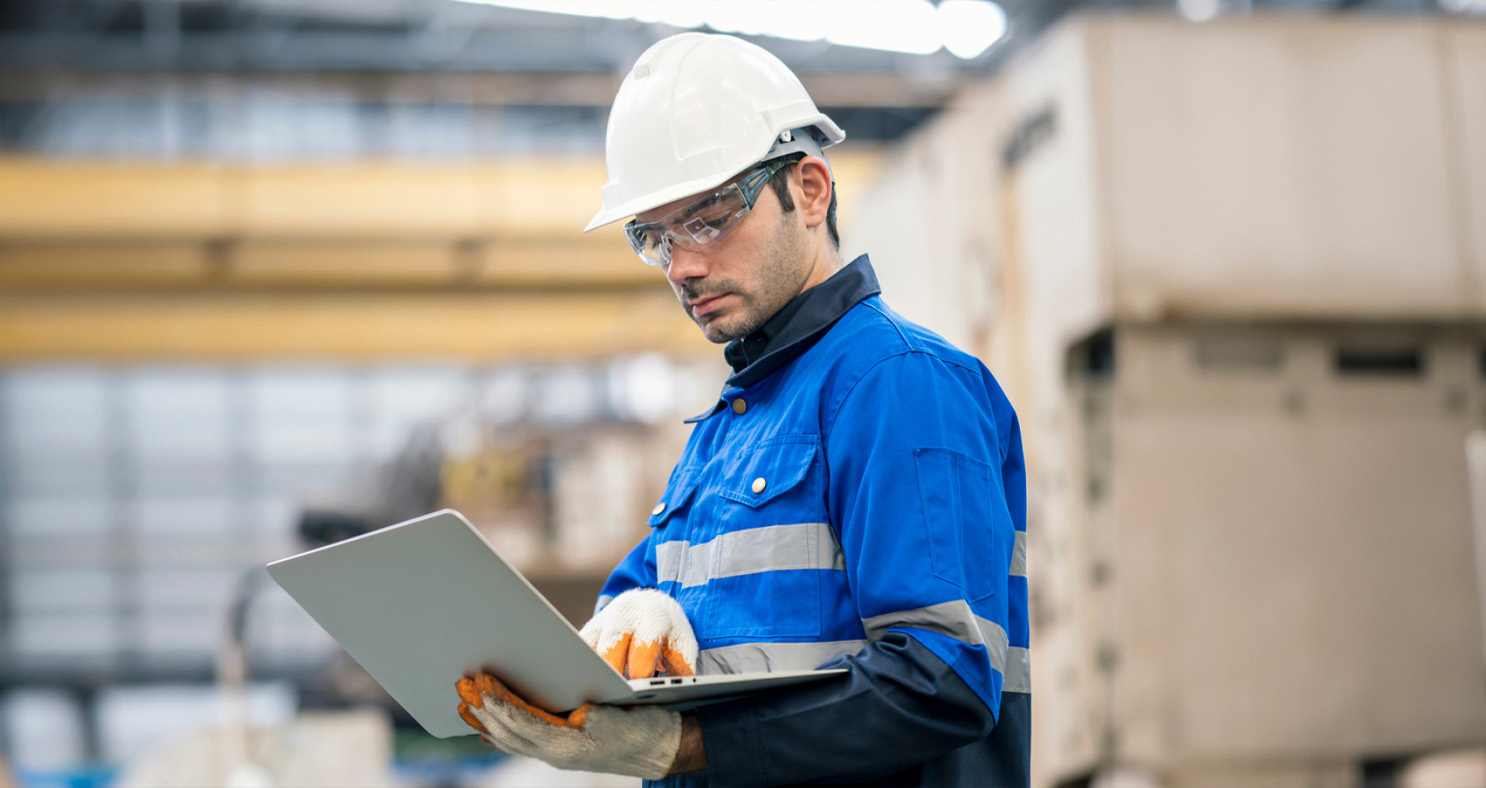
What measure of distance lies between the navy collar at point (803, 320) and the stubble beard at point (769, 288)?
0.02 metres

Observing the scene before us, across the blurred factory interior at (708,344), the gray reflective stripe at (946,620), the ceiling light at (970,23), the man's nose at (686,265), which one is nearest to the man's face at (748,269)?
the man's nose at (686,265)

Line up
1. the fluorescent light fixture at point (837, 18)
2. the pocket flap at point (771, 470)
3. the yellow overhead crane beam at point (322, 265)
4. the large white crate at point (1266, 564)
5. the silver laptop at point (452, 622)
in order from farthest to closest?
the fluorescent light fixture at point (837, 18) → the yellow overhead crane beam at point (322, 265) → the large white crate at point (1266, 564) → the pocket flap at point (771, 470) → the silver laptop at point (452, 622)

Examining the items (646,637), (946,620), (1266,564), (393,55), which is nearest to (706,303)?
(646,637)

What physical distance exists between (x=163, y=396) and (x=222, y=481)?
1274 millimetres

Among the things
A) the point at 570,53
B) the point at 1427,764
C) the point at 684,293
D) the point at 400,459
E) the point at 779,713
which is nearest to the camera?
the point at 779,713

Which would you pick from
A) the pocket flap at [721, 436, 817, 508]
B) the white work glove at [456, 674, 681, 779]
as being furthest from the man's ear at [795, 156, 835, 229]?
the white work glove at [456, 674, 681, 779]

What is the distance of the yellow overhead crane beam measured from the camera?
7562 mm

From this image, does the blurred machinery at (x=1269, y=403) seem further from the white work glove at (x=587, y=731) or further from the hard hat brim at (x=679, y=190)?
the white work glove at (x=587, y=731)

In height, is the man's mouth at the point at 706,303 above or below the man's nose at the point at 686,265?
below

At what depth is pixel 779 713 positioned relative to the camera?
148cm

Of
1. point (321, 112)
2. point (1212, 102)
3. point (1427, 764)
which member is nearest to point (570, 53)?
point (321, 112)

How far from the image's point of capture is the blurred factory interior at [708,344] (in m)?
3.74

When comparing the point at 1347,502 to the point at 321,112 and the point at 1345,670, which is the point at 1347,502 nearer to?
the point at 1345,670

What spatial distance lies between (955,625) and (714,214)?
62 centimetres
